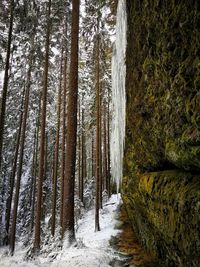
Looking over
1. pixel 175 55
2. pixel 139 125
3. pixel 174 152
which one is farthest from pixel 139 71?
pixel 174 152

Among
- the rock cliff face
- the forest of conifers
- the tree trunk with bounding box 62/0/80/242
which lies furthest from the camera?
the forest of conifers

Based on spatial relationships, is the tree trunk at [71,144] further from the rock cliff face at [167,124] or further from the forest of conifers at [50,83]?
the rock cliff face at [167,124]

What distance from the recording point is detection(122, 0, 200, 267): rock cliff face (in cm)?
466

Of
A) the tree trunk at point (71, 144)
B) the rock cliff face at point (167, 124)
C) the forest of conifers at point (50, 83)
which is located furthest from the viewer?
the forest of conifers at point (50, 83)

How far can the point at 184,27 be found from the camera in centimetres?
500

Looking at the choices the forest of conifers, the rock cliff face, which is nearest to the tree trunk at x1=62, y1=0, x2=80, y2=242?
the forest of conifers

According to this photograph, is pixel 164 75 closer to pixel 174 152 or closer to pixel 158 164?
pixel 174 152

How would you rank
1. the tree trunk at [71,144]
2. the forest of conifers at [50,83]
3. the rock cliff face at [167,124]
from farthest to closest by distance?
1. the forest of conifers at [50,83]
2. the tree trunk at [71,144]
3. the rock cliff face at [167,124]

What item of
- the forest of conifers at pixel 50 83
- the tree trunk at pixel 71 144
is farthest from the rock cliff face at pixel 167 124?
the forest of conifers at pixel 50 83

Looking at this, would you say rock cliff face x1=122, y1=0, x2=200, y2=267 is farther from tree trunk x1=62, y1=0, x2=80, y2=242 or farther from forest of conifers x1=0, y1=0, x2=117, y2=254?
forest of conifers x1=0, y1=0, x2=117, y2=254

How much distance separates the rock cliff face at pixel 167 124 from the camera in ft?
15.3

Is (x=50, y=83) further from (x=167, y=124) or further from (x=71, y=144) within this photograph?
(x=167, y=124)

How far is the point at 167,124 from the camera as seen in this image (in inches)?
230

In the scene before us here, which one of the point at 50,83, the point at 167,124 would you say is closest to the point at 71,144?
the point at 167,124
